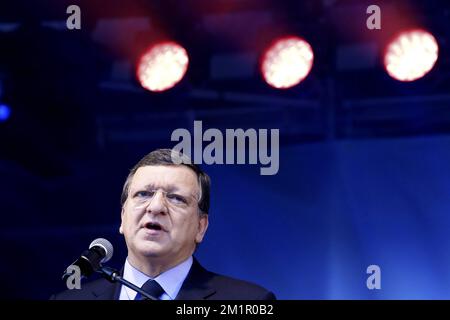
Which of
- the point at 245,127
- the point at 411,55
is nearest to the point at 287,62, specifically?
the point at 245,127

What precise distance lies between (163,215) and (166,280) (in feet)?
0.68

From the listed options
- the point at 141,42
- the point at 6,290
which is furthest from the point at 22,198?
the point at 141,42

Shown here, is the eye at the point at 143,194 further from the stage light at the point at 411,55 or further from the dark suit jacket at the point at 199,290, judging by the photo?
the stage light at the point at 411,55

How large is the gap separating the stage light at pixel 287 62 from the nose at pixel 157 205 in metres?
0.77

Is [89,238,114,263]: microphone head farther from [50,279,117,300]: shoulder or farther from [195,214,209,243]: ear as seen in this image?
[195,214,209,243]: ear

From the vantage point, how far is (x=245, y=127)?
3402mm

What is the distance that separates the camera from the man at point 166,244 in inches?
115

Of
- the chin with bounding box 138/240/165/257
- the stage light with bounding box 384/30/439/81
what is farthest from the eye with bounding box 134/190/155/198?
the stage light with bounding box 384/30/439/81

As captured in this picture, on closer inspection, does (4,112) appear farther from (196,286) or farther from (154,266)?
(196,286)

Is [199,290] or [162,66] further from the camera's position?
[162,66]

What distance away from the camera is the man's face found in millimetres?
2926

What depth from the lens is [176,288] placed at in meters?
2.92

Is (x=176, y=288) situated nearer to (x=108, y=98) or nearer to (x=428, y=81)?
(x=108, y=98)

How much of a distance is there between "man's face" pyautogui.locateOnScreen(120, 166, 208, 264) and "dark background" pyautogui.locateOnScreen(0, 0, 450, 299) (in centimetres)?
31
